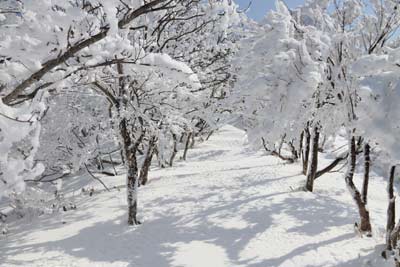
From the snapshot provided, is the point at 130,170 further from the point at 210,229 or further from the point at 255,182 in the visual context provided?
the point at 255,182

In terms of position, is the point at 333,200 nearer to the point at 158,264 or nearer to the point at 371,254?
the point at 371,254

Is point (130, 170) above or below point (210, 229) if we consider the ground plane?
above

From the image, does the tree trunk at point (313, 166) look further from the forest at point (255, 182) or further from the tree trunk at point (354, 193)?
the tree trunk at point (354, 193)

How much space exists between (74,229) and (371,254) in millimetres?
7111

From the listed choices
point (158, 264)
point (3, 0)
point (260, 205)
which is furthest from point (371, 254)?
point (3, 0)

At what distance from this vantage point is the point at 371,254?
7.23m

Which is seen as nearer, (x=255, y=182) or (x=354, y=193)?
(x=354, y=193)

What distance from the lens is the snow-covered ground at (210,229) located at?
23.6 feet

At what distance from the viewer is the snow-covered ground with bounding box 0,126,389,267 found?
721cm

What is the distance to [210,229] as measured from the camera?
338 inches

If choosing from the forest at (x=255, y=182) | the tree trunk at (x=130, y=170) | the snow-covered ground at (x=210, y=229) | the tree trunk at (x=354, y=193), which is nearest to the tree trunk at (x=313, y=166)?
the forest at (x=255, y=182)

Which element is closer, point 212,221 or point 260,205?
point 212,221

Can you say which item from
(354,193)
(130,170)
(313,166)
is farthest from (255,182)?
(130,170)

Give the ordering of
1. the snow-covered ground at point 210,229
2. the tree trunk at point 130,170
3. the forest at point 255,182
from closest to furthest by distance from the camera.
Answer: the forest at point 255,182, the snow-covered ground at point 210,229, the tree trunk at point 130,170
